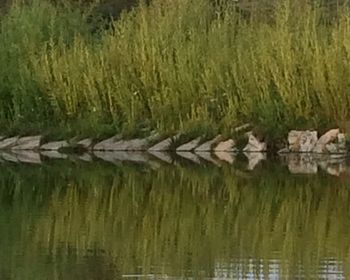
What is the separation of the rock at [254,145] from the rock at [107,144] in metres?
2.87

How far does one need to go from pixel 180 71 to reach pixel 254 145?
8.02 feet

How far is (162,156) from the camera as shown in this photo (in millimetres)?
23797

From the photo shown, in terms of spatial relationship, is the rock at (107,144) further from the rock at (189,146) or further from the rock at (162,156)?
the rock at (189,146)

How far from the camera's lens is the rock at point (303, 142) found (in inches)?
934

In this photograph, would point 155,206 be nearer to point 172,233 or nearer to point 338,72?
point 172,233

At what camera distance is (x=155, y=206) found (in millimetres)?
15609

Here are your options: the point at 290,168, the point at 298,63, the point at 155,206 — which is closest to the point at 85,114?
the point at 298,63

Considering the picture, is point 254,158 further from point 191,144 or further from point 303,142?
point 191,144

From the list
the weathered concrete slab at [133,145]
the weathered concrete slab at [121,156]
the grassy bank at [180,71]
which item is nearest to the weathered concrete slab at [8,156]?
the grassy bank at [180,71]

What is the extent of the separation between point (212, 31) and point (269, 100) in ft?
7.87

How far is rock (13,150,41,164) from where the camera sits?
75.8 ft

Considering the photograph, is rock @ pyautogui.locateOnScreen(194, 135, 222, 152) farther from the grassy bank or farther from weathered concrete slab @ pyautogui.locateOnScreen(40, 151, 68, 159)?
weathered concrete slab @ pyautogui.locateOnScreen(40, 151, 68, 159)

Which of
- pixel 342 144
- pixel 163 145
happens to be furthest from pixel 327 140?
pixel 163 145

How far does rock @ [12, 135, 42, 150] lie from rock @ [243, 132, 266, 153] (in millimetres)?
4573
